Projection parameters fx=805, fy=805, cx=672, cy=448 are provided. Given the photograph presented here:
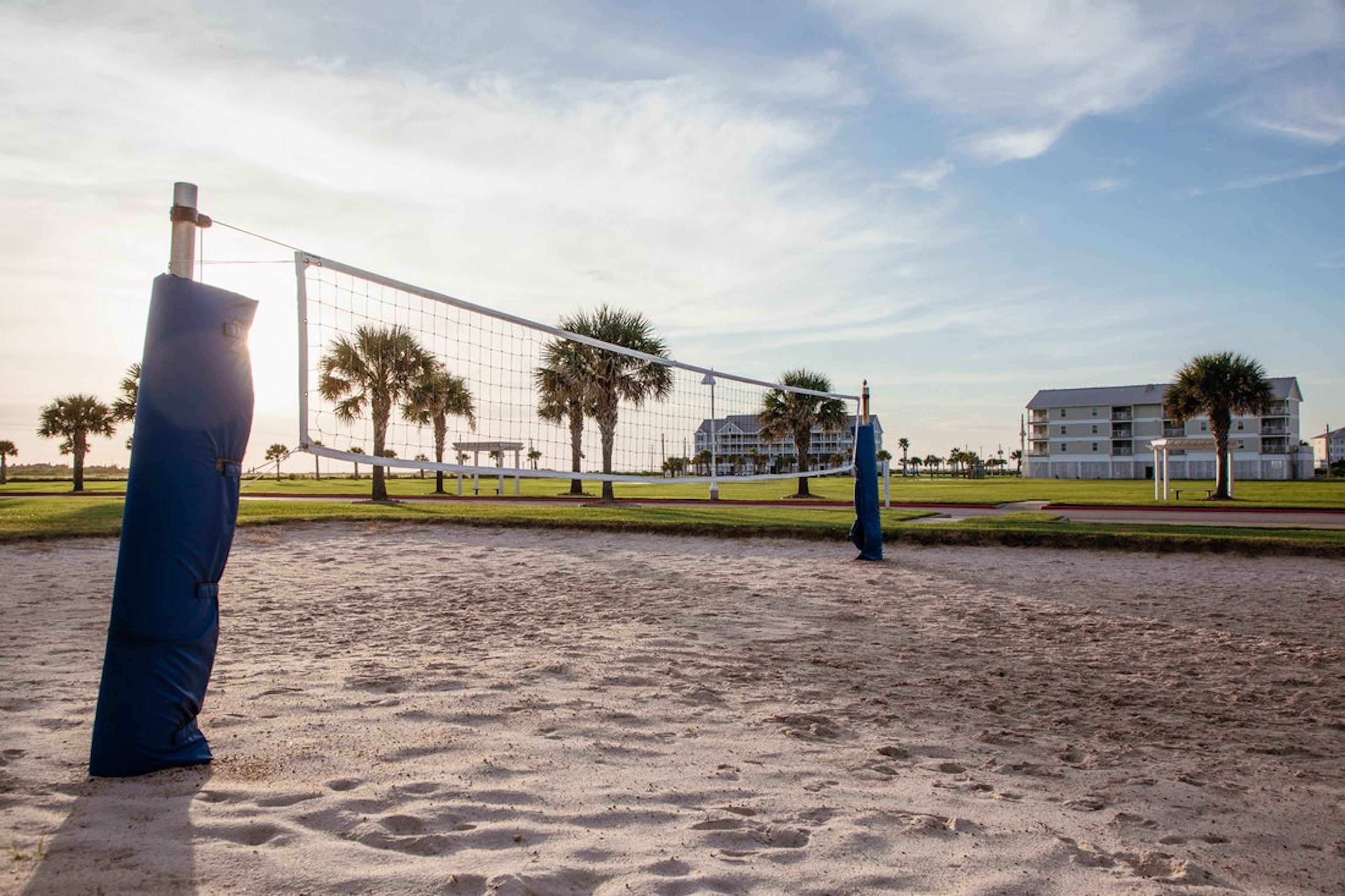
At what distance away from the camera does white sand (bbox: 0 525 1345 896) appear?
2.57 meters

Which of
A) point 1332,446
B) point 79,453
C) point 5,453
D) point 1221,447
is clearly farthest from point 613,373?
point 1332,446

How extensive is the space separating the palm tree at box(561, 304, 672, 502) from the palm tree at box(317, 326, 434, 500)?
5.79 metres

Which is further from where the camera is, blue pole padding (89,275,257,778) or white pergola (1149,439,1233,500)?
white pergola (1149,439,1233,500)

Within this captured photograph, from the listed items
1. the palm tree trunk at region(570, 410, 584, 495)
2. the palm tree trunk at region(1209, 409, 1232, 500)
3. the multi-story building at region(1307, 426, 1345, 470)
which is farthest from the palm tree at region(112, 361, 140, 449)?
the multi-story building at region(1307, 426, 1345, 470)

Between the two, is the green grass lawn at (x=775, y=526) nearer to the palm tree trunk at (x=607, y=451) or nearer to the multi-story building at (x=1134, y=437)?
the palm tree trunk at (x=607, y=451)

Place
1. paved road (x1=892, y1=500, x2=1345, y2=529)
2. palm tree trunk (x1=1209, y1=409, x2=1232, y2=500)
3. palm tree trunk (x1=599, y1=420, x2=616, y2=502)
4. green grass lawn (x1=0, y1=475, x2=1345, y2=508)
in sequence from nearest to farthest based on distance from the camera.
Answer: paved road (x1=892, y1=500, x2=1345, y2=529)
palm tree trunk (x1=599, y1=420, x2=616, y2=502)
green grass lawn (x1=0, y1=475, x2=1345, y2=508)
palm tree trunk (x1=1209, y1=409, x2=1232, y2=500)

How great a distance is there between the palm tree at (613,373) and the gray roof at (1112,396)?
70099 millimetres

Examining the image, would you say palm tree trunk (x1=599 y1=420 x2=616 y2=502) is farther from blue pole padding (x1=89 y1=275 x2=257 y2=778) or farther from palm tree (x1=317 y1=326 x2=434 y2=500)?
blue pole padding (x1=89 y1=275 x2=257 y2=778)

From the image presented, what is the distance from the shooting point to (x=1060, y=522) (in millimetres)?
14719

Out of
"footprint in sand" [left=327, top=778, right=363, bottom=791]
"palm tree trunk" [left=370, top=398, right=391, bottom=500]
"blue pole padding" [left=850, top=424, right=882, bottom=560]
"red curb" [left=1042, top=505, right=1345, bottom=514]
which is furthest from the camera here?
"palm tree trunk" [left=370, top=398, right=391, bottom=500]

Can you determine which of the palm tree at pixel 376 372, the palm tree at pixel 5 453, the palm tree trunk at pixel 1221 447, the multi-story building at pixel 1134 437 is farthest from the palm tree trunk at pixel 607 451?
the multi-story building at pixel 1134 437

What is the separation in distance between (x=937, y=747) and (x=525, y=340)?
5977 millimetres

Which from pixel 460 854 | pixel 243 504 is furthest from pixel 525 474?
pixel 243 504

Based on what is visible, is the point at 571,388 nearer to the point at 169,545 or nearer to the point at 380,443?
the point at 380,443
